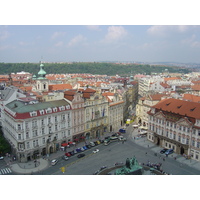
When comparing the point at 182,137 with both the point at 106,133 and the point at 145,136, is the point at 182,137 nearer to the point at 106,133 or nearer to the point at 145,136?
the point at 145,136

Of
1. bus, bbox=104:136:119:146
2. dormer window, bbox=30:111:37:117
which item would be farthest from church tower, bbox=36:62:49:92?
dormer window, bbox=30:111:37:117

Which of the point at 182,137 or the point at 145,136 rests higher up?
the point at 182,137

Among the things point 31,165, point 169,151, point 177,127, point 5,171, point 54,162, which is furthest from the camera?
point 169,151

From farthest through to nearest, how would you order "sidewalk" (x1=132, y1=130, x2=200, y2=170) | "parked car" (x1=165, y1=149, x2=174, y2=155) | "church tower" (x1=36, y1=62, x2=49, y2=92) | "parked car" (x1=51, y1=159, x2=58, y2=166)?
"church tower" (x1=36, y1=62, x2=49, y2=92), "parked car" (x1=165, y1=149, x2=174, y2=155), "sidewalk" (x1=132, y1=130, x2=200, y2=170), "parked car" (x1=51, y1=159, x2=58, y2=166)

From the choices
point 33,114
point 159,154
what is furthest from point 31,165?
point 159,154

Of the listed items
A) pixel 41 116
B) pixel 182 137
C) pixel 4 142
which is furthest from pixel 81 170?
pixel 182 137

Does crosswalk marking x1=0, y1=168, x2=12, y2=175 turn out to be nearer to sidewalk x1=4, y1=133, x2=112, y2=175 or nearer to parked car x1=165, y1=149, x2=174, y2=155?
sidewalk x1=4, y1=133, x2=112, y2=175

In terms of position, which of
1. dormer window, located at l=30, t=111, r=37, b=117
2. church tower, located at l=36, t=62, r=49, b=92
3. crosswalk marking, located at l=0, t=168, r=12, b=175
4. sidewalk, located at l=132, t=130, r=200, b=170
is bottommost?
crosswalk marking, located at l=0, t=168, r=12, b=175

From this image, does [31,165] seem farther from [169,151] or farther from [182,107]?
[182,107]

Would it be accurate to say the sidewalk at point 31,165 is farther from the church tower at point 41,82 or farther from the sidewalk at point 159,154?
the church tower at point 41,82

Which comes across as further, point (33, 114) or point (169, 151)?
point (169, 151)

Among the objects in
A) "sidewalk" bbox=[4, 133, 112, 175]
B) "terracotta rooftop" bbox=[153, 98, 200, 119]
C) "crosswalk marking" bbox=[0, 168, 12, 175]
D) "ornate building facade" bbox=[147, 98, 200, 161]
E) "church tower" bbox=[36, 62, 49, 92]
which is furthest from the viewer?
"church tower" bbox=[36, 62, 49, 92]
